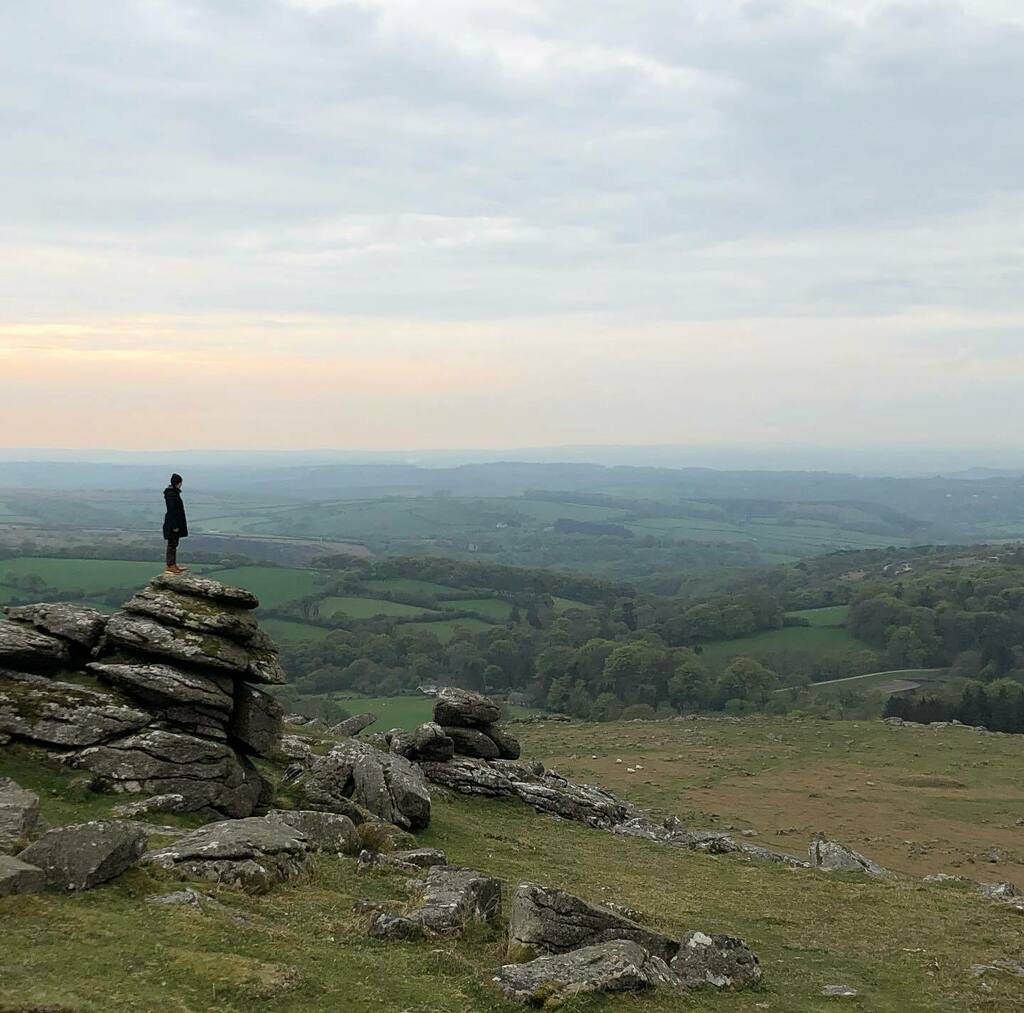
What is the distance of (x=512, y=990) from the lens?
14.8 metres

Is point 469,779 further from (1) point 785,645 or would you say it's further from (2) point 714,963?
(1) point 785,645

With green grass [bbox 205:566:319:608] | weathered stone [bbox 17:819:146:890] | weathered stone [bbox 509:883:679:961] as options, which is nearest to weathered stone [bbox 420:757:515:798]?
weathered stone [bbox 509:883:679:961]

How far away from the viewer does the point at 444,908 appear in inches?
691

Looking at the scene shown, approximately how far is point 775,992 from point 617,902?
253 inches

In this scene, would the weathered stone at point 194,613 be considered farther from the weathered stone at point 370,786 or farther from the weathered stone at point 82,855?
the weathered stone at point 82,855

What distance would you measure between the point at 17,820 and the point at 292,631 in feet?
411

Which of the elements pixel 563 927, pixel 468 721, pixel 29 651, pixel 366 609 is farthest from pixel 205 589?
pixel 366 609

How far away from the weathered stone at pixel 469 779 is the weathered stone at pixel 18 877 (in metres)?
23.7

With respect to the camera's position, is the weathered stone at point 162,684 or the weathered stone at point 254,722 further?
the weathered stone at point 254,722

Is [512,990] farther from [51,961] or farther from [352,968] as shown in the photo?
[51,961]

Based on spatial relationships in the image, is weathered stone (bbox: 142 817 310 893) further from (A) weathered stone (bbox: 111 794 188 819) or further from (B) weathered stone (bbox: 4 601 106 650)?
(B) weathered stone (bbox: 4 601 106 650)

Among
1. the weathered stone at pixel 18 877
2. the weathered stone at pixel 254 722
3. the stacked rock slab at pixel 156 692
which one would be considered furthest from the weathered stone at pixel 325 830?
the weathered stone at pixel 18 877

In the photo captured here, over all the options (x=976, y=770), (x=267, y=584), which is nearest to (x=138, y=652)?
(x=976, y=770)

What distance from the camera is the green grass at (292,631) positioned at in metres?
133
